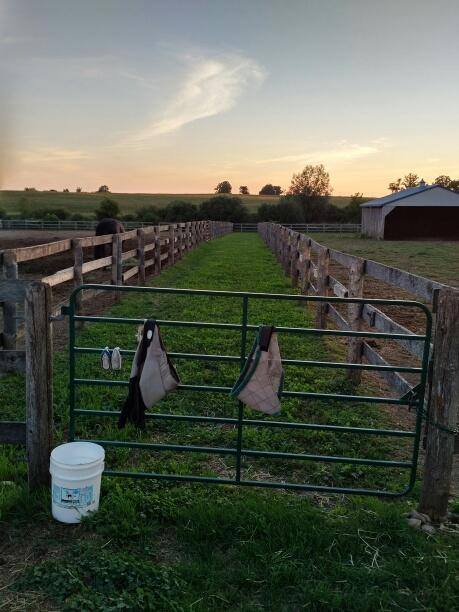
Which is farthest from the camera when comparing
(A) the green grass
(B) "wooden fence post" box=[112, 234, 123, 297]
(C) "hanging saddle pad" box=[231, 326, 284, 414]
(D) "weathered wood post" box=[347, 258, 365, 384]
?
(B) "wooden fence post" box=[112, 234, 123, 297]

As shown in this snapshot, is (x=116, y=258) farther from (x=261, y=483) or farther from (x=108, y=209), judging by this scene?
(x=108, y=209)

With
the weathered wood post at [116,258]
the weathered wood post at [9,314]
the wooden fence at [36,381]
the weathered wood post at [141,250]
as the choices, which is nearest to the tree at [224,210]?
the weathered wood post at [141,250]

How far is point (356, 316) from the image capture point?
632 cm

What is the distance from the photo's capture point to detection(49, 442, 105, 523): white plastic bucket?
11.3 ft

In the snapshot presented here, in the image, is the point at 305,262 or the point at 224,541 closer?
the point at 224,541

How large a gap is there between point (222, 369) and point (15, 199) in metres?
86.4

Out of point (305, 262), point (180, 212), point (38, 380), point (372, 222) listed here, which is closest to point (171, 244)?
point (305, 262)

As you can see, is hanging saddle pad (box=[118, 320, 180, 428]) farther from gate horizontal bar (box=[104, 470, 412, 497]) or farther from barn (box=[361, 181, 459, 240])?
barn (box=[361, 181, 459, 240])

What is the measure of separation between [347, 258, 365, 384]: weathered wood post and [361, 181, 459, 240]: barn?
122 ft

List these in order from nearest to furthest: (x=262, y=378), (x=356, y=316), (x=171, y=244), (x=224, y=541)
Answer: (x=224, y=541)
(x=262, y=378)
(x=356, y=316)
(x=171, y=244)

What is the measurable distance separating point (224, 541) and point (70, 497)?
971mm

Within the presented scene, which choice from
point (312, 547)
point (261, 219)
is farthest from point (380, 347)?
point (261, 219)

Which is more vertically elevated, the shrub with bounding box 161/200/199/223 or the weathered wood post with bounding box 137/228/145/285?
the shrub with bounding box 161/200/199/223

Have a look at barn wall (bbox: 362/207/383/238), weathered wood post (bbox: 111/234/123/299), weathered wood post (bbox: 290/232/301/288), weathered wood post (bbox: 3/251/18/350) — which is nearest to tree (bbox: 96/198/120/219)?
barn wall (bbox: 362/207/383/238)
